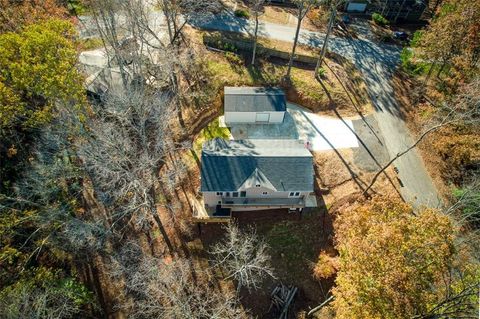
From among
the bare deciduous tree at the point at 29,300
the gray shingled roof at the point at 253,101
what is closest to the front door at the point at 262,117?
the gray shingled roof at the point at 253,101

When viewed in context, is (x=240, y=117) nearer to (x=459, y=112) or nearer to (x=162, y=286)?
(x=162, y=286)

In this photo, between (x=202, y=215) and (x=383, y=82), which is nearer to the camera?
(x=202, y=215)

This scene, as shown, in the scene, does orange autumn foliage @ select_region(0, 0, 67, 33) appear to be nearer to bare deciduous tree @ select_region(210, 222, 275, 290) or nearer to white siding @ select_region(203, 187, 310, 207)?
white siding @ select_region(203, 187, 310, 207)

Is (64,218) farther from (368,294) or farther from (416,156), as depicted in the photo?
(416,156)

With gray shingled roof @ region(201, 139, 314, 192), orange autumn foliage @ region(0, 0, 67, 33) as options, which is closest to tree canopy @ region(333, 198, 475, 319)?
gray shingled roof @ region(201, 139, 314, 192)

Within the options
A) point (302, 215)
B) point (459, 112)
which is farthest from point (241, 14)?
point (302, 215)

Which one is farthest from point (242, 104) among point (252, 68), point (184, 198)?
point (184, 198)
